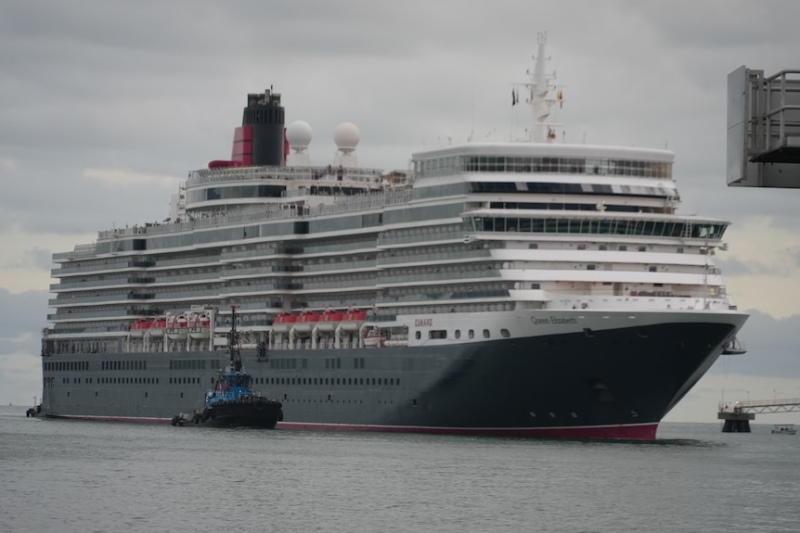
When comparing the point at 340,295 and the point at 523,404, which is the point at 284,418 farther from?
the point at 523,404

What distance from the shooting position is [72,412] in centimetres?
11950

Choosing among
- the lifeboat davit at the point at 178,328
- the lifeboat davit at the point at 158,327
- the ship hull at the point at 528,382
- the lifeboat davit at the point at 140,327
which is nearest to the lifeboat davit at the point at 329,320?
the ship hull at the point at 528,382

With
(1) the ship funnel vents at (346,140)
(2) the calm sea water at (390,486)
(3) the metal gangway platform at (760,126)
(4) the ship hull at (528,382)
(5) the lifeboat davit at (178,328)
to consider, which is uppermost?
(1) the ship funnel vents at (346,140)

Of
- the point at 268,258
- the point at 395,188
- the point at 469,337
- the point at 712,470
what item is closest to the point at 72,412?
the point at 268,258

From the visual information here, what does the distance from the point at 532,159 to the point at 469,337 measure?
30.9ft

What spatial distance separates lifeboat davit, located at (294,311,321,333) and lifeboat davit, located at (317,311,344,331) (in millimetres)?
430

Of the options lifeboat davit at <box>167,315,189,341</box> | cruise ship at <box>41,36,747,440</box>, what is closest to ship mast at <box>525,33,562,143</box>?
cruise ship at <box>41,36,747,440</box>

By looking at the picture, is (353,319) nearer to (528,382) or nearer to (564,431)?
(528,382)

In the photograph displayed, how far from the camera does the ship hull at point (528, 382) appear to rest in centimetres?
7556

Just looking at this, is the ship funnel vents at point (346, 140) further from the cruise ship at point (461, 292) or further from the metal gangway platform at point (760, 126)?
the metal gangway platform at point (760, 126)

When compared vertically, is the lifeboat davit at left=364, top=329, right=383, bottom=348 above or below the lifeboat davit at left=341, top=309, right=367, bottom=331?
below

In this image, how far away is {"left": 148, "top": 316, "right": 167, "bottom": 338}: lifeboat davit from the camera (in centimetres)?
10825

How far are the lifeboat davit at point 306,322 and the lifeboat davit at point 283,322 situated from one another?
59 cm

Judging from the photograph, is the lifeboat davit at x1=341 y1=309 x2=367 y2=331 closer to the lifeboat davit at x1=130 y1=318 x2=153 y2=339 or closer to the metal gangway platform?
the lifeboat davit at x1=130 y1=318 x2=153 y2=339
